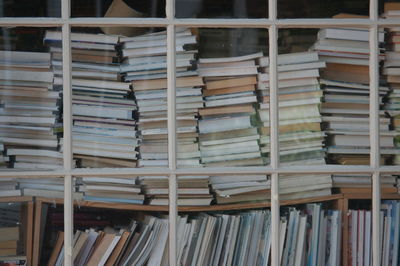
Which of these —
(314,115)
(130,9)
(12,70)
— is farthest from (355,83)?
(12,70)

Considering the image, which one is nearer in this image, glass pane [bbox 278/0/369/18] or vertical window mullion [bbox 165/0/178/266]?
vertical window mullion [bbox 165/0/178/266]

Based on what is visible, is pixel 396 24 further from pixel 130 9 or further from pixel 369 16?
pixel 130 9

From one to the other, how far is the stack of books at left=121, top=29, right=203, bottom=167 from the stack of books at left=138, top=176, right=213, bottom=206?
0.07 m

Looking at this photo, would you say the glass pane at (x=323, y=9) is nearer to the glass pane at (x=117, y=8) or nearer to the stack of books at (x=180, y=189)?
the glass pane at (x=117, y=8)

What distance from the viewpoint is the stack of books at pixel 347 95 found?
9.86 ft

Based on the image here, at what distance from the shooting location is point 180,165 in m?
2.91

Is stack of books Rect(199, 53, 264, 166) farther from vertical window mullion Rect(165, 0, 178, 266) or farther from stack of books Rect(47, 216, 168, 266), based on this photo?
stack of books Rect(47, 216, 168, 266)

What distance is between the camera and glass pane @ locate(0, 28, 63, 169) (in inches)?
113

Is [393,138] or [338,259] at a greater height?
[393,138]

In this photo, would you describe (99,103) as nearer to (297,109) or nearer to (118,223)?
(118,223)

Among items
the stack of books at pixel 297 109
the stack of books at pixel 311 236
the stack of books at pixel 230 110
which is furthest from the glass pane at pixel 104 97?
the stack of books at pixel 311 236

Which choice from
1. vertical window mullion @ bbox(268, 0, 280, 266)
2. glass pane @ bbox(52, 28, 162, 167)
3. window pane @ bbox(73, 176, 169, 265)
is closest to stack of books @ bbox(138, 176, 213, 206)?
window pane @ bbox(73, 176, 169, 265)

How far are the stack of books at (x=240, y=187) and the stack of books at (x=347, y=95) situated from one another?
1.06 feet

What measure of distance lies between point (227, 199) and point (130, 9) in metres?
0.89
